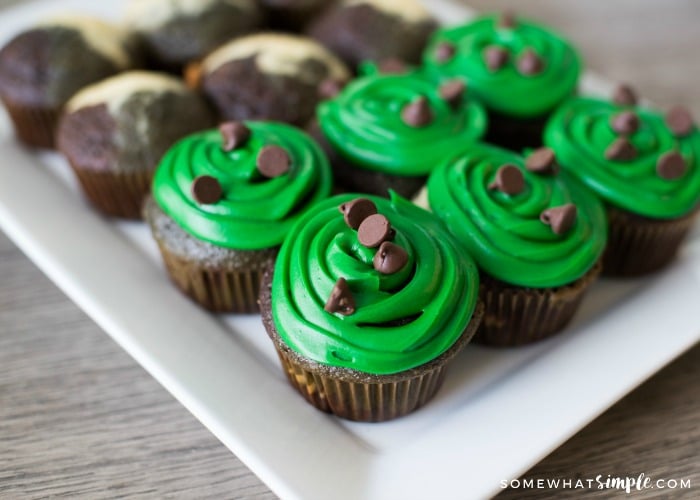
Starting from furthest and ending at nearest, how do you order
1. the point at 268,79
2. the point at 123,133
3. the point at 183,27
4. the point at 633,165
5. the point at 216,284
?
the point at 183,27 → the point at 268,79 → the point at 123,133 → the point at 633,165 → the point at 216,284

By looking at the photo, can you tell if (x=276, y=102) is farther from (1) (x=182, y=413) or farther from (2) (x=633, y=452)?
(2) (x=633, y=452)

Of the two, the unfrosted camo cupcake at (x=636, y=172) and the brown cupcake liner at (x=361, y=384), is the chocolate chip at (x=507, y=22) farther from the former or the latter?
the brown cupcake liner at (x=361, y=384)

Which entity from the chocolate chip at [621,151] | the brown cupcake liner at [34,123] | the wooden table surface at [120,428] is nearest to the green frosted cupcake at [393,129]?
the chocolate chip at [621,151]

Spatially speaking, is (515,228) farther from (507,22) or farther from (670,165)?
(507,22)


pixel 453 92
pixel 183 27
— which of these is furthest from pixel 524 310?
pixel 183 27

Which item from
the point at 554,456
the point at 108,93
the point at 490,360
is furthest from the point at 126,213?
the point at 554,456
